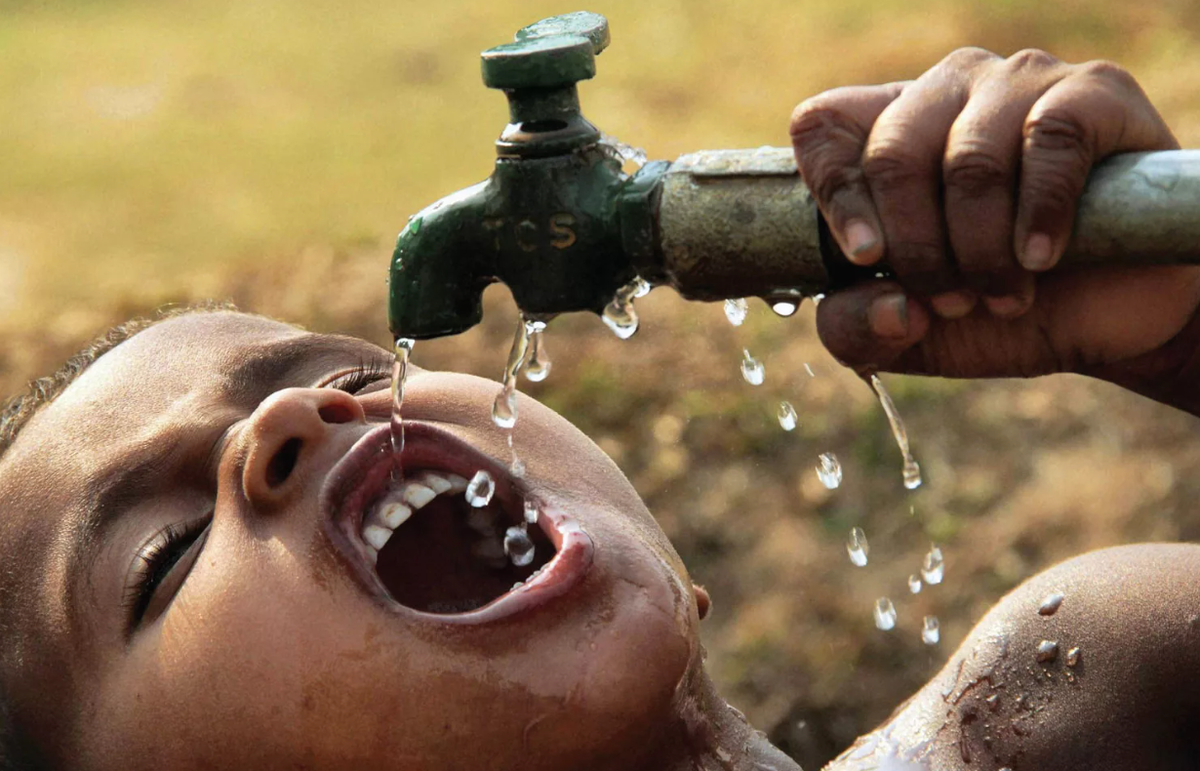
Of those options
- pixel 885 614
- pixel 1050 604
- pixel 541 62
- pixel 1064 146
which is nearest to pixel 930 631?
pixel 885 614

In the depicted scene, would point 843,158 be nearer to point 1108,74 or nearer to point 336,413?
point 1108,74

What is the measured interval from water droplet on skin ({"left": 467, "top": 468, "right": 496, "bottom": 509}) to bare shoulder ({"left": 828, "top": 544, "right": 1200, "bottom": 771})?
739 millimetres

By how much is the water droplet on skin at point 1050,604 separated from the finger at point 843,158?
37.5 inches

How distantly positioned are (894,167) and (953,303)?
0.14 metres

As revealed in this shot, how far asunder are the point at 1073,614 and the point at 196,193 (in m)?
3.49

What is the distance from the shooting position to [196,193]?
15.8ft

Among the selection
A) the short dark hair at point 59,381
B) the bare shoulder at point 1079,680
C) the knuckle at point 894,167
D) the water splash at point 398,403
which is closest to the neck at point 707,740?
the bare shoulder at point 1079,680

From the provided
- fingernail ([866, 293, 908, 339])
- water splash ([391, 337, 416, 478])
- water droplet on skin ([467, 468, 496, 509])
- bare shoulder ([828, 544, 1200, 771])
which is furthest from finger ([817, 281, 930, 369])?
bare shoulder ([828, 544, 1200, 771])

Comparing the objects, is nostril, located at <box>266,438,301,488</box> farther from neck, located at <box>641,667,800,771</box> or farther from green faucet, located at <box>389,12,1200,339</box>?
neck, located at <box>641,667,800,771</box>

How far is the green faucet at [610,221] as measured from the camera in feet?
4.17

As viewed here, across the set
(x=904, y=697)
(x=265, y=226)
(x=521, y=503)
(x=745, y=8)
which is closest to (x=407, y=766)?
(x=521, y=503)

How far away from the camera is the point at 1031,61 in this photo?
1434 mm

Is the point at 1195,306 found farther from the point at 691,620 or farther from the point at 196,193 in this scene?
the point at 196,193

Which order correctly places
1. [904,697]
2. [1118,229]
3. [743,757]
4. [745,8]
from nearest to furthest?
[1118,229]
[743,757]
[904,697]
[745,8]
